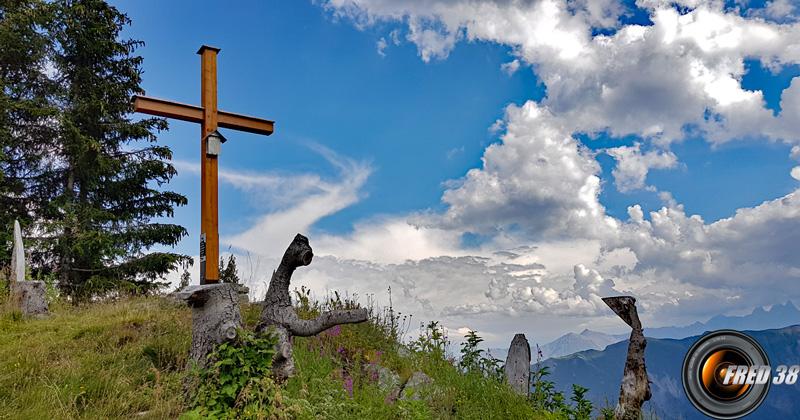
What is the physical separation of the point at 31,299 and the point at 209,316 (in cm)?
621

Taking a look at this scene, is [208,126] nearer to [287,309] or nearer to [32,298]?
[287,309]

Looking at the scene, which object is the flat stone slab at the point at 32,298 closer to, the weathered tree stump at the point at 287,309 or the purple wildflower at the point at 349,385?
the weathered tree stump at the point at 287,309

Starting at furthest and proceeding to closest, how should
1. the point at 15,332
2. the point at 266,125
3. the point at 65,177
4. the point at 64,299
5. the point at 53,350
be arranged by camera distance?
the point at 65,177 < the point at 64,299 < the point at 266,125 < the point at 15,332 < the point at 53,350

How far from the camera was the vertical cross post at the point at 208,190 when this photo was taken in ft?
26.6

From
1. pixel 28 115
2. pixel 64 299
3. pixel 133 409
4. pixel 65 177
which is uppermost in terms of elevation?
pixel 28 115

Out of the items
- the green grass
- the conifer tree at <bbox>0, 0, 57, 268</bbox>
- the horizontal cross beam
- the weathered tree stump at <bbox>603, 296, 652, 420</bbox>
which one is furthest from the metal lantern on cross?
the conifer tree at <bbox>0, 0, 57, 268</bbox>

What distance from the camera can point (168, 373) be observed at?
7020 mm

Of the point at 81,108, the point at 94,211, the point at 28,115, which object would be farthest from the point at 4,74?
the point at 94,211

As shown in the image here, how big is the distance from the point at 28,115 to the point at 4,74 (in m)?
1.81

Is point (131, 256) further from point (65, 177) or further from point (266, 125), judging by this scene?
point (266, 125)

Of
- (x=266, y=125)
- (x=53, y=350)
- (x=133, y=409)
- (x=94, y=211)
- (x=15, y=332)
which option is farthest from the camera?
(x=94, y=211)

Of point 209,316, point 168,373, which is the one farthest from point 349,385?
point 168,373

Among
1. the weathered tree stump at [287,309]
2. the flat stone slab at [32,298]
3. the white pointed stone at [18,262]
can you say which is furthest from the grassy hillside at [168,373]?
the white pointed stone at [18,262]

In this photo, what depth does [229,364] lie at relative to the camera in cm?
627
